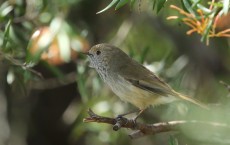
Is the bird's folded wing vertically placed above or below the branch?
below

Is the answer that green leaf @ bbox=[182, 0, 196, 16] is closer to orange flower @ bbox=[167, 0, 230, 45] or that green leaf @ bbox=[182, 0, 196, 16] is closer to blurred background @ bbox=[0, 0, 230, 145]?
orange flower @ bbox=[167, 0, 230, 45]

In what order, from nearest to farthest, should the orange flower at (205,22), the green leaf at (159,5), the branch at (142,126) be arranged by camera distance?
the green leaf at (159,5), the orange flower at (205,22), the branch at (142,126)

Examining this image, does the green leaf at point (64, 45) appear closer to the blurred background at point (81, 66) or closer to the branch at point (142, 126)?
the blurred background at point (81, 66)

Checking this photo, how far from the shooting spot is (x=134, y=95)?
4172mm

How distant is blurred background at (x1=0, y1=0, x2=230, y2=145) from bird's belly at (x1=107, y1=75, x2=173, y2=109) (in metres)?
0.25

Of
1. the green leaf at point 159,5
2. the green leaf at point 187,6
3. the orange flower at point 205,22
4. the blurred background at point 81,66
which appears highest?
the green leaf at point 159,5

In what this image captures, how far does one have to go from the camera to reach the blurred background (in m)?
4.60

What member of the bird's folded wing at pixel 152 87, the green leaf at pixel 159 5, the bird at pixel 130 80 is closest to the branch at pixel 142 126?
the bird at pixel 130 80

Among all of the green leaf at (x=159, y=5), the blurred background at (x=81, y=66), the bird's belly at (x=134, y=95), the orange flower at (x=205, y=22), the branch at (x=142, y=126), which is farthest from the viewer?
the blurred background at (x=81, y=66)

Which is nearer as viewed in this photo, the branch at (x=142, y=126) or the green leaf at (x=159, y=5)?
the green leaf at (x=159, y=5)

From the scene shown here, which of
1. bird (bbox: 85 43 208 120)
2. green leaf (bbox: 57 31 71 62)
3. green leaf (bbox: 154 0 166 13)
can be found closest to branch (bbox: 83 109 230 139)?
bird (bbox: 85 43 208 120)

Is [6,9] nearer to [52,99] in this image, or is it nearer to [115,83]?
[115,83]

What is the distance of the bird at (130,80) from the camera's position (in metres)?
4.18

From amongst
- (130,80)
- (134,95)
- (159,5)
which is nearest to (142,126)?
(134,95)
